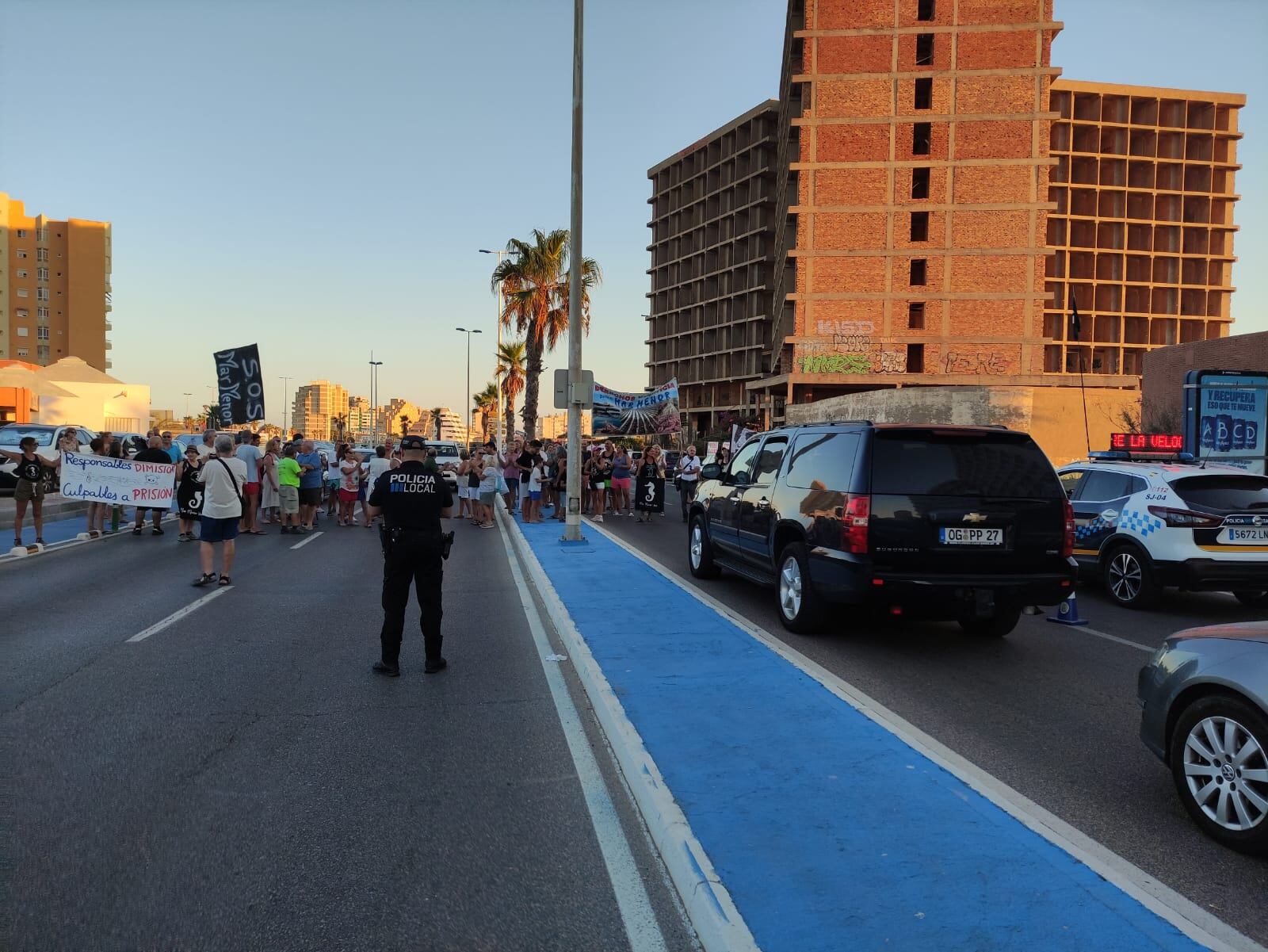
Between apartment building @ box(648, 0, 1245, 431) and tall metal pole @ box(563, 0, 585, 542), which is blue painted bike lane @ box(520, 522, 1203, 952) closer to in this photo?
tall metal pole @ box(563, 0, 585, 542)

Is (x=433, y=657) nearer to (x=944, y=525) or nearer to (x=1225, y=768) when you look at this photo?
(x=944, y=525)

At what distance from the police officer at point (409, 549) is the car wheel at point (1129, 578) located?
759 cm

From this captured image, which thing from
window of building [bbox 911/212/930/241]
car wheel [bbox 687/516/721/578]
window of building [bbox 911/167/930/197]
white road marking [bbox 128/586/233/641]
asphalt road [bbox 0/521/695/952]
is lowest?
asphalt road [bbox 0/521/695/952]

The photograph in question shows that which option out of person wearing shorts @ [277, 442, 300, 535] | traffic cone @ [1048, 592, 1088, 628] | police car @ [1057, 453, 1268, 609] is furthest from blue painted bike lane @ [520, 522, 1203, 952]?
person wearing shorts @ [277, 442, 300, 535]

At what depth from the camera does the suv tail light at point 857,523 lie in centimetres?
724

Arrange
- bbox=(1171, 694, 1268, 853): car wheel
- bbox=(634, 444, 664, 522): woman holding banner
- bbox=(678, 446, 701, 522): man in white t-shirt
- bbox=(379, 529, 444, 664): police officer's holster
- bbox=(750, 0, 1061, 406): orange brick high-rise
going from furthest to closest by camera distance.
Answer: bbox=(750, 0, 1061, 406): orange brick high-rise, bbox=(678, 446, 701, 522): man in white t-shirt, bbox=(634, 444, 664, 522): woman holding banner, bbox=(379, 529, 444, 664): police officer's holster, bbox=(1171, 694, 1268, 853): car wheel

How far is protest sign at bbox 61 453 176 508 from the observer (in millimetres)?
15188

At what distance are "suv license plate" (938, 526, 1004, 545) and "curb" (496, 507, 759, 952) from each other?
9.83ft

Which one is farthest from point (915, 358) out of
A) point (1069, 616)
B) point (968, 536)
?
point (968, 536)

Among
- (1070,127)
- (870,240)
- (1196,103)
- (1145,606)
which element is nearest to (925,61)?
(870,240)

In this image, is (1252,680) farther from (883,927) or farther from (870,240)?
(870,240)

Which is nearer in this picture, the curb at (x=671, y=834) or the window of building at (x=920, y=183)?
the curb at (x=671, y=834)

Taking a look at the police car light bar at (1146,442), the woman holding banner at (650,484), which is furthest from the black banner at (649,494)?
the police car light bar at (1146,442)

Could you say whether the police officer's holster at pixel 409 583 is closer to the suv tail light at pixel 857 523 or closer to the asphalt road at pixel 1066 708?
the asphalt road at pixel 1066 708
